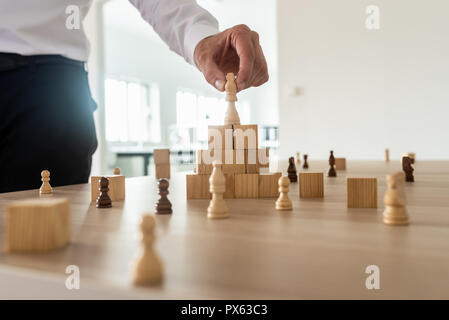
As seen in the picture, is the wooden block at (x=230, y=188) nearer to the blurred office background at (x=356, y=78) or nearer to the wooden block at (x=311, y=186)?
the wooden block at (x=311, y=186)

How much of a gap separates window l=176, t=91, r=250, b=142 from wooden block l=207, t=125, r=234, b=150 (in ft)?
30.6

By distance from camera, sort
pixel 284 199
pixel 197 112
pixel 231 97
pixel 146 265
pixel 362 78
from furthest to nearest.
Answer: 1. pixel 197 112
2. pixel 362 78
3. pixel 231 97
4. pixel 284 199
5. pixel 146 265

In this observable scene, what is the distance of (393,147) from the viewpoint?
4191mm

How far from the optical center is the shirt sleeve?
1.34 meters

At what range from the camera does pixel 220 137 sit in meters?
0.99

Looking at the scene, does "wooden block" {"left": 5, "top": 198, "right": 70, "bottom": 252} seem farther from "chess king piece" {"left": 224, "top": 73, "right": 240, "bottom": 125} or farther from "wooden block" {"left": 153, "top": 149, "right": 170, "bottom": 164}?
"wooden block" {"left": 153, "top": 149, "right": 170, "bottom": 164}

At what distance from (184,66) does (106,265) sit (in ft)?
36.3

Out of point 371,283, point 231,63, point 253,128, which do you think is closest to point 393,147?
point 231,63

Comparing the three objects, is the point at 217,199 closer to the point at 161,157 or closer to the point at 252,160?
the point at 252,160

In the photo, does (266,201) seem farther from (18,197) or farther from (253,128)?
(18,197)

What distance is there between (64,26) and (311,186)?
1.10 m

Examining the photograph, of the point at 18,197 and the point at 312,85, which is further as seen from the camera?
the point at 312,85

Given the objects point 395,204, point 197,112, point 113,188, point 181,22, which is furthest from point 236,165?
point 197,112

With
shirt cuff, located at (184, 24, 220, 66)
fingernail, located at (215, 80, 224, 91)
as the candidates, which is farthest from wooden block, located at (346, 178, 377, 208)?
shirt cuff, located at (184, 24, 220, 66)
